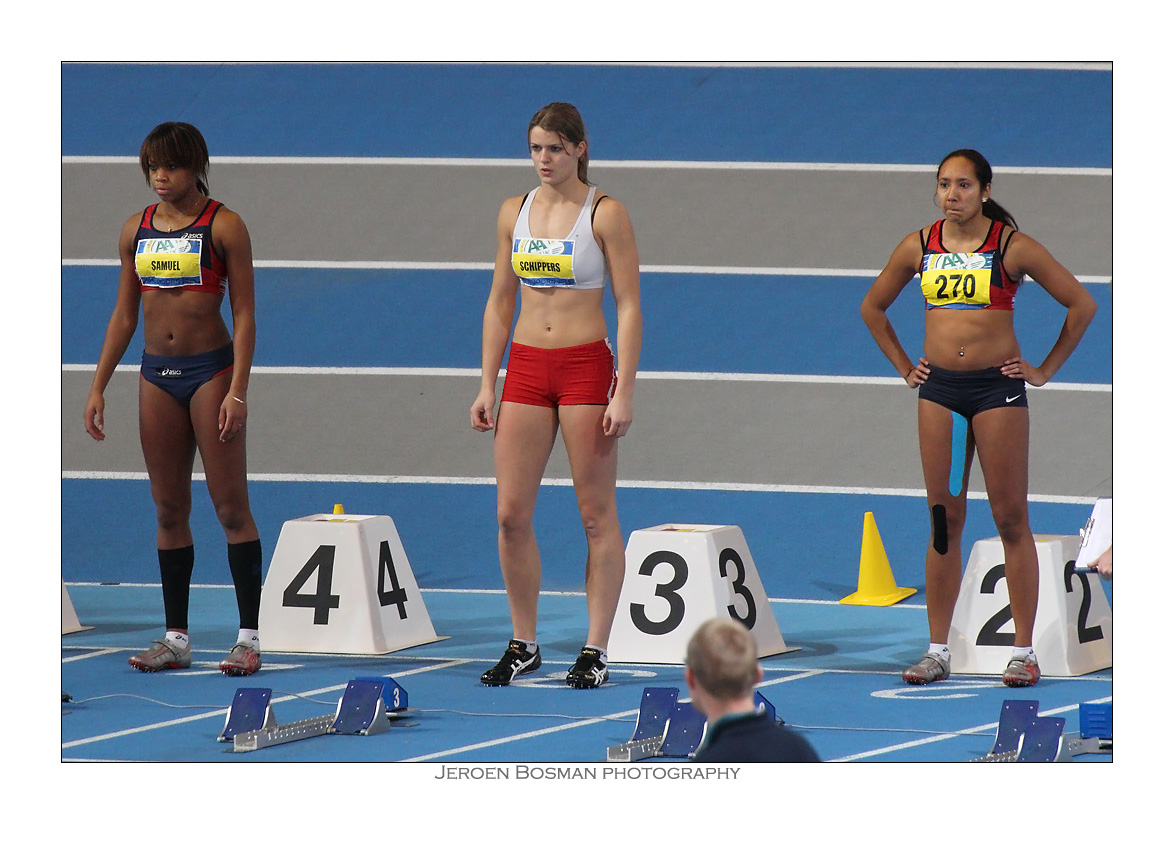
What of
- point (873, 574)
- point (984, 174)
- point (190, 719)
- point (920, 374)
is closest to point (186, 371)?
point (190, 719)

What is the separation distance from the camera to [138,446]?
23.6ft

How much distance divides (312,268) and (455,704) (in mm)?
3476

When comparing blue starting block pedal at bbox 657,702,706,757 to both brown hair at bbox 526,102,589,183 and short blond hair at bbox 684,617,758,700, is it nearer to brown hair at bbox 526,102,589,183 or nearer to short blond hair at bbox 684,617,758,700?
short blond hair at bbox 684,617,758,700

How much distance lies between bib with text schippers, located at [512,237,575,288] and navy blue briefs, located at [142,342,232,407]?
3.26 ft

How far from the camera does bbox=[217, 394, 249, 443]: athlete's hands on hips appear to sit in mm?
4547

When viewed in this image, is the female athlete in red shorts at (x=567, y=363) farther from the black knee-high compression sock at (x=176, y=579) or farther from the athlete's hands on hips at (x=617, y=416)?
the black knee-high compression sock at (x=176, y=579)

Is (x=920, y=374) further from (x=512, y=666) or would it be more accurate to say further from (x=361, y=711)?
(x=361, y=711)

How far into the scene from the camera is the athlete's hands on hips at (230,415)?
179 inches

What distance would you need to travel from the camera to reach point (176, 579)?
15.8 feet

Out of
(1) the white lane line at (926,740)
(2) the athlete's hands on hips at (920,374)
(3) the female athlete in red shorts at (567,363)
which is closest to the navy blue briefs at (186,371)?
(3) the female athlete in red shorts at (567,363)

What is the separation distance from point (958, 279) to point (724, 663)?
259 centimetres

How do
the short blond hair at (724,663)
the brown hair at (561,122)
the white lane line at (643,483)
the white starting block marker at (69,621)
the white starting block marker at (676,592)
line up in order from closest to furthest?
the short blond hair at (724,663)
the brown hair at (561,122)
the white starting block marker at (676,592)
the white starting block marker at (69,621)
the white lane line at (643,483)

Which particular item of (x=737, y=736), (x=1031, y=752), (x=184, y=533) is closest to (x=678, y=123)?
(x=184, y=533)

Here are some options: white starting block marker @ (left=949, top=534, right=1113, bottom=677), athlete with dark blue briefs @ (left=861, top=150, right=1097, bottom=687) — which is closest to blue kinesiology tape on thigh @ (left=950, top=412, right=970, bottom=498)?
athlete with dark blue briefs @ (left=861, top=150, right=1097, bottom=687)
